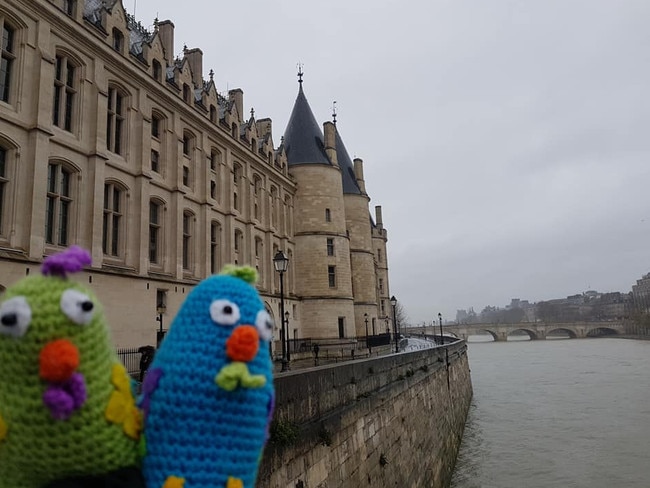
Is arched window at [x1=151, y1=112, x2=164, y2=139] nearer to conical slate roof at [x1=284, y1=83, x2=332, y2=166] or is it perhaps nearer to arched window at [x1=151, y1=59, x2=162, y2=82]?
arched window at [x1=151, y1=59, x2=162, y2=82]

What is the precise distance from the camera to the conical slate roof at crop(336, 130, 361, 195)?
149ft

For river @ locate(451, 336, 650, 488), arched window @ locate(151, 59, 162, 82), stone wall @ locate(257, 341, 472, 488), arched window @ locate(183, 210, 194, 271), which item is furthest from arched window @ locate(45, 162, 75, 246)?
river @ locate(451, 336, 650, 488)

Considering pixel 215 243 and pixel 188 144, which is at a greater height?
pixel 188 144

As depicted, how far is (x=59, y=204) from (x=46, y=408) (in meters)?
17.4

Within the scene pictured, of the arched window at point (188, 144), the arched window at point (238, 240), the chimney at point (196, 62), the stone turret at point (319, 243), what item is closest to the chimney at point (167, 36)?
the chimney at point (196, 62)

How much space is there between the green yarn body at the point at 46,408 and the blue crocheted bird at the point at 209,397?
15 centimetres

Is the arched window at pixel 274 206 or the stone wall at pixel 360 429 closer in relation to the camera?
the stone wall at pixel 360 429

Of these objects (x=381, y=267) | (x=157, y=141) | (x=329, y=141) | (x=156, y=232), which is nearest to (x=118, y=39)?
(x=157, y=141)

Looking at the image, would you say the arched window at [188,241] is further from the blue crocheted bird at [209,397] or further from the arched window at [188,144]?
the blue crocheted bird at [209,397]

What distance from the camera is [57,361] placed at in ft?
5.05

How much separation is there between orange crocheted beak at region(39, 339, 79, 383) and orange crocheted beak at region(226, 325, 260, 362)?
1.62 feet

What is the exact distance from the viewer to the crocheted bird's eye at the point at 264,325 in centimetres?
180

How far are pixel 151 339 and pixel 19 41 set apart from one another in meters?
11.8

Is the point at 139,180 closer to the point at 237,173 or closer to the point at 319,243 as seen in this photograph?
the point at 237,173
